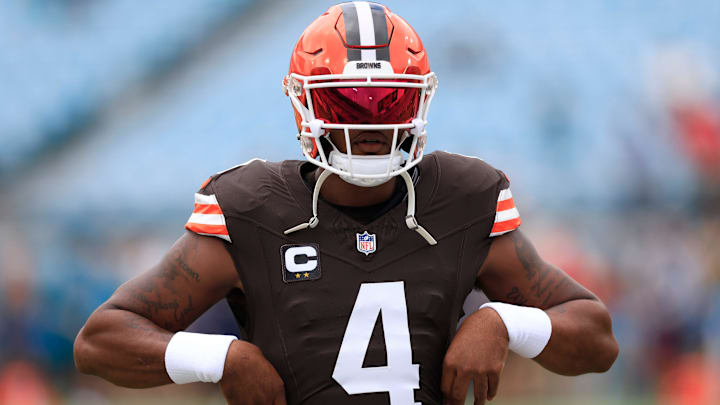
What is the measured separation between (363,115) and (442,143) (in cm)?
448

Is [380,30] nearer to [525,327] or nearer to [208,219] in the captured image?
[208,219]

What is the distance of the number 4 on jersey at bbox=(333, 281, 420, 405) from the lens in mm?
1668

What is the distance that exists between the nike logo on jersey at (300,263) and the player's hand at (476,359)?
0.28 m

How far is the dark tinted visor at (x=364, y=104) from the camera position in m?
1.66

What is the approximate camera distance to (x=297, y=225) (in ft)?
5.66

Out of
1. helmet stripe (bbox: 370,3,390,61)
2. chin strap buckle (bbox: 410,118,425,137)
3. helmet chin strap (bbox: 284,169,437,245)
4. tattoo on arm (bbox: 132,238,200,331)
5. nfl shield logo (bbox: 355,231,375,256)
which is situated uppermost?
helmet stripe (bbox: 370,3,390,61)

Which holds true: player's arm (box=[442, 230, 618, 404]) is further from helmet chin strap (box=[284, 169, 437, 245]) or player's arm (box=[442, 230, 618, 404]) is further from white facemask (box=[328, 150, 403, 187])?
white facemask (box=[328, 150, 403, 187])

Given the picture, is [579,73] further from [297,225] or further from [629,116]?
[297,225]

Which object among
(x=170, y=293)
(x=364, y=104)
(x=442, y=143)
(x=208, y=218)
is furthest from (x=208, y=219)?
(x=442, y=143)

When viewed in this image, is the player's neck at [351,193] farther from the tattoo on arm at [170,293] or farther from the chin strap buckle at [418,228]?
the tattoo on arm at [170,293]

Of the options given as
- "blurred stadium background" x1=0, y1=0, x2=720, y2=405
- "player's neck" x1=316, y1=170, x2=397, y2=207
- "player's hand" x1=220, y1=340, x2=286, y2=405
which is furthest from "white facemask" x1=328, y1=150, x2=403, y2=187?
"blurred stadium background" x1=0, y1=0, x2=720, y2=405

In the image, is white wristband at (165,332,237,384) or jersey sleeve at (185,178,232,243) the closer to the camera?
white wristband at (165,332,237,384)

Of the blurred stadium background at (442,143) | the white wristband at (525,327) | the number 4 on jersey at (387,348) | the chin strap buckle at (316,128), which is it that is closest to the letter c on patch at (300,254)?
the number 4 on jersey at (387,348)

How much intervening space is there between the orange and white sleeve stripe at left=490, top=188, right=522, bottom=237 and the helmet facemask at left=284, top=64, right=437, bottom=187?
205 millimetres
